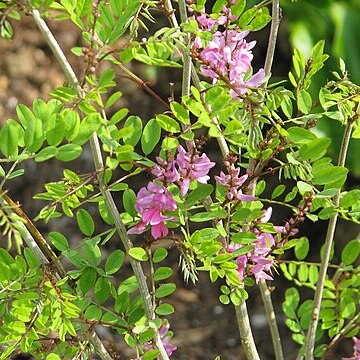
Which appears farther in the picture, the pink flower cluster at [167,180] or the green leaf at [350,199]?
the green leaf at [350,199]

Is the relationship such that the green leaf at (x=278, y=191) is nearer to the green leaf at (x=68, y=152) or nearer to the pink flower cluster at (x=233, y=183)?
the pink flower cluster at (x=233, y=183)

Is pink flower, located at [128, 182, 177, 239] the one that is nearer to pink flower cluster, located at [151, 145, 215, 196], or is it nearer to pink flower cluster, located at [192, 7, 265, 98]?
pink flower cluster, located at [151, 145, 215, 196]

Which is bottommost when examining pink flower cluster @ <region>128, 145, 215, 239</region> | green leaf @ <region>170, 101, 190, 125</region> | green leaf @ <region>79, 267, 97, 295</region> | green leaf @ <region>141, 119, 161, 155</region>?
green leaf @ <region>79, 267, 97, 295</region>

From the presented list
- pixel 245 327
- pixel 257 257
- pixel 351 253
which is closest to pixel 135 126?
pixel 257 257

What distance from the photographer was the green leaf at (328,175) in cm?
108

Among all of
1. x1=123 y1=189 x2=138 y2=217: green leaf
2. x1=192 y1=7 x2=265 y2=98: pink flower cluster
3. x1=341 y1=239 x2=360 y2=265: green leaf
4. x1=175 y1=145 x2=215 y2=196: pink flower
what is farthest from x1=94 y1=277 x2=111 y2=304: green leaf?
x1=341 y1=239 x2=360 y2=265: green leaf

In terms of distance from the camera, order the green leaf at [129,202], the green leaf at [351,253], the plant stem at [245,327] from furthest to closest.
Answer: the green leaf at [351,253]
the plant stem at [245,327]
the green leaf at [129,202]

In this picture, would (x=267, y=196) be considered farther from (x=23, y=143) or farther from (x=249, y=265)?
(x=23, y=143)

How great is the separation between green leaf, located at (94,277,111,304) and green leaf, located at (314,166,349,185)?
323 millimetres

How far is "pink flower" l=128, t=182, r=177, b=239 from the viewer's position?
3.39 feet

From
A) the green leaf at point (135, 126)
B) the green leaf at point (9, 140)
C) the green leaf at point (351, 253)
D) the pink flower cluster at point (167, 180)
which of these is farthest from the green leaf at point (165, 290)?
the green leaf at point (351, 253)

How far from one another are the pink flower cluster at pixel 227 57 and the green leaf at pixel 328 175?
0.47ft

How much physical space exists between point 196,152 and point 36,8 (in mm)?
260

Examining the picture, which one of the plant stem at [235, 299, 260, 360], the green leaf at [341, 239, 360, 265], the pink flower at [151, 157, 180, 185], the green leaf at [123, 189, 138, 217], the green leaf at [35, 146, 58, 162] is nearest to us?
the green leaf at [35, 146, 58, 162]
